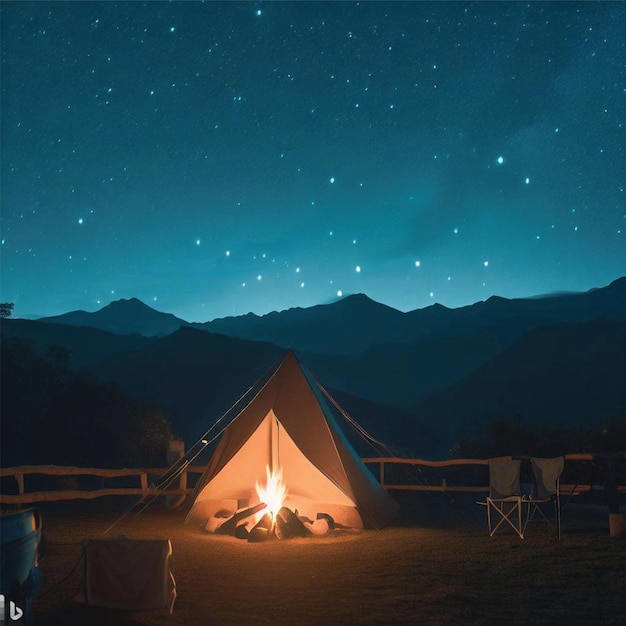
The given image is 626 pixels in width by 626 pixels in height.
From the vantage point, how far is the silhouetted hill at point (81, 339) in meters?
55.3

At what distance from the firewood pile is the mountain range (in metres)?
Answer: 23.6

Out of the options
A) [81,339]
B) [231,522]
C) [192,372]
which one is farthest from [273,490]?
[81,339]

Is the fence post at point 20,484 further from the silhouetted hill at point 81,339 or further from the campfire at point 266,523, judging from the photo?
the silhouetted hill at point 81,339

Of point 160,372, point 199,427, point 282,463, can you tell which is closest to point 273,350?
point 160,372

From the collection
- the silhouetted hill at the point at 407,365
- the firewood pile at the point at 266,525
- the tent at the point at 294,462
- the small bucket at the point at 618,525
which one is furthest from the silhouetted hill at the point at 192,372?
the small bucket at the point at 618,525

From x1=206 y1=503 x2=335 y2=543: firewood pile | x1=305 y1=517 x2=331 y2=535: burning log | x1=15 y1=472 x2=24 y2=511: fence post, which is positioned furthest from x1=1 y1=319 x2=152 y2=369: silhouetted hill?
x1=305 y1=517 x2=331 y2=535: burning log

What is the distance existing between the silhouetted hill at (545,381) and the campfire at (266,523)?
117ft

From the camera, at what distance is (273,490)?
Answer: 9883 millimetres

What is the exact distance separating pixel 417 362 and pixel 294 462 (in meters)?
64.9

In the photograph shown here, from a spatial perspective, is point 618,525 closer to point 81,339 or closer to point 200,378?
point 200,378

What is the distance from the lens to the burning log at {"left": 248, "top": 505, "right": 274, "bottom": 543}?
27.8 feet

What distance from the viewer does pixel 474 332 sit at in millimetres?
77750

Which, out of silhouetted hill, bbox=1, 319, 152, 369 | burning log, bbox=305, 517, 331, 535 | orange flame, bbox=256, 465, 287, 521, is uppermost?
silhouetted hill, bbox=1, 319, 152, 369

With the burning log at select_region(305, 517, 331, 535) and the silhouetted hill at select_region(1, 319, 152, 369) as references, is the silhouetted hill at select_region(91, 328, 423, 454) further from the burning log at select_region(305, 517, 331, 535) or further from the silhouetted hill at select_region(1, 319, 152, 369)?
the burning log at select_region(305, 517, 331, 535)
